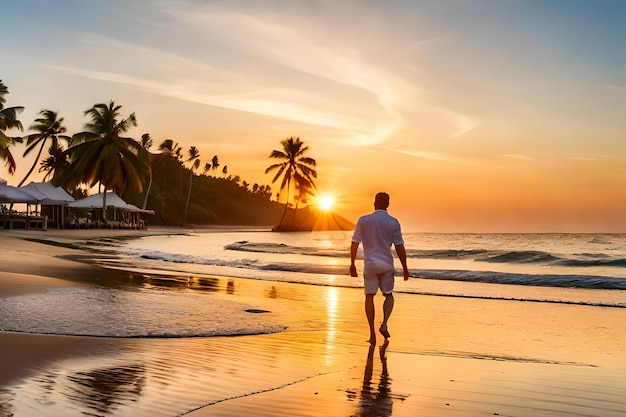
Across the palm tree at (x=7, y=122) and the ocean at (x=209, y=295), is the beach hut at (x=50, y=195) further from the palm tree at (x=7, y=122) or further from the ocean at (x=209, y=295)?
the ocean at (x=209, y=295)

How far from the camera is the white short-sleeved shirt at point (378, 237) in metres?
8.73

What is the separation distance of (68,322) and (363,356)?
13.4 ft

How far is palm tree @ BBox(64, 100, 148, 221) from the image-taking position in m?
54.6

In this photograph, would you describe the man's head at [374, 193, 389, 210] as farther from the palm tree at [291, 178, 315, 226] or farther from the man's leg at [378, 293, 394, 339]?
the palm tree at [291, 178, 315, 226]

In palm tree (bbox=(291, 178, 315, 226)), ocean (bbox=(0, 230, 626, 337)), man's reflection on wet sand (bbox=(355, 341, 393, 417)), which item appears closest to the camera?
man's reflection on wet sand (bbox=(355, 341, 393, 417))

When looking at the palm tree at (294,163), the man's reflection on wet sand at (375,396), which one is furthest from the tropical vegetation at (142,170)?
the man's reflection on wet sand at (375,396)

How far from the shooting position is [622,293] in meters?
18.0

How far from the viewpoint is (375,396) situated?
5.44 m

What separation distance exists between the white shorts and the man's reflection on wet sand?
6.10 feet

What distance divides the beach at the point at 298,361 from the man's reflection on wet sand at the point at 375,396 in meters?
0.02

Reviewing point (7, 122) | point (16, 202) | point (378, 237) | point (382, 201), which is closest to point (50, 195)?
point (16, 202)

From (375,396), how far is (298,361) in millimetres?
1699

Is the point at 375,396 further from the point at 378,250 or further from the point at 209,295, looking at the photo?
the point at 209,295

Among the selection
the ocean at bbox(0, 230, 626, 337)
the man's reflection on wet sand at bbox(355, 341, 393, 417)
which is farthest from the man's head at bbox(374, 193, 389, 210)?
the man's reflection on wet sand at bbox(355, 341, 393, 417)
